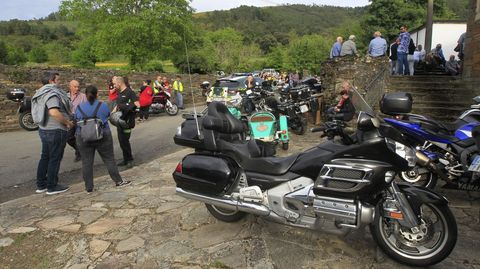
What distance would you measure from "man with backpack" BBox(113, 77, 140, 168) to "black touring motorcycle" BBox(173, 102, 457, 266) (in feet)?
12.1

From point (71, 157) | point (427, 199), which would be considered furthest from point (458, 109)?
point (71, 157)

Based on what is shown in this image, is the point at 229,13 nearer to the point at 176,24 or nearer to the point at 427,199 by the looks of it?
the point at 176,24

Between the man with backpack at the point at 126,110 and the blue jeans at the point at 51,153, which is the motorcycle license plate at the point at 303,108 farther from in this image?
the blue jeans at the point at 51,153

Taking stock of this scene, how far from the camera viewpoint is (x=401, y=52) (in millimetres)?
13430

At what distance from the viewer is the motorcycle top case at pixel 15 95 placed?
39.7 feet

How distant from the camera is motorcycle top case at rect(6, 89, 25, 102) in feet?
39.7

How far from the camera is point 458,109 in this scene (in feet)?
32.7

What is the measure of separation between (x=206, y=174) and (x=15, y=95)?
→ 11.1 metres

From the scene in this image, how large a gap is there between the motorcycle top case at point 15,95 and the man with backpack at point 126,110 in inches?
270

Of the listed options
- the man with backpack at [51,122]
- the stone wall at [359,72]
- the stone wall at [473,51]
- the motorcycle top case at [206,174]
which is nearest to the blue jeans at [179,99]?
the stone wall at [359,72]

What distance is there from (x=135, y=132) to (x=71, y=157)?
11.5 feet

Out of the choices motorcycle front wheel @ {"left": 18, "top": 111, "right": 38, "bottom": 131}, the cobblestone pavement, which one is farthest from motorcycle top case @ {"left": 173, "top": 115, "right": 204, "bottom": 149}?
motorcycle front wheel @ {"left": 18, "top": 111, "right": 38, "bottom": 131}

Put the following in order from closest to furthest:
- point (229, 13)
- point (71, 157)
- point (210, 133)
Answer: point (210, 133) < point (71, 157) < point (229, 13)

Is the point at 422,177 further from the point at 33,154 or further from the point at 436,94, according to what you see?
the point at 33,154
